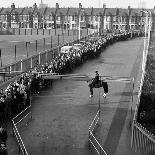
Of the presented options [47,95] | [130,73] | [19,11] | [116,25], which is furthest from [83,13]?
[47,95]

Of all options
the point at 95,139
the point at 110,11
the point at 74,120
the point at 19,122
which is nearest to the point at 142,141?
the point at 95,139

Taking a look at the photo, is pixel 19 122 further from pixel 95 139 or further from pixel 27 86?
pixel 95 139

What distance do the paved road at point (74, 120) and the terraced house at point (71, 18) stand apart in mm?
69989

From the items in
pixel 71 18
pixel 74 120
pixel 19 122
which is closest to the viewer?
pixel 19 122

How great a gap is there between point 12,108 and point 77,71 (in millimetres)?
13054

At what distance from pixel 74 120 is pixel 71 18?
3191 inches

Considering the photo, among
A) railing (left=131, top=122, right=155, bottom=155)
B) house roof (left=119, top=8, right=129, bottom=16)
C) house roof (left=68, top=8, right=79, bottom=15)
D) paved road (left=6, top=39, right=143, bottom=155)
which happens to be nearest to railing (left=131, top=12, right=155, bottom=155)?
railing (left=131, top=122, right=155, bottom=155)

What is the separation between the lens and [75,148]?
13.3 metres

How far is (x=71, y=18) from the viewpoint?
95938mm

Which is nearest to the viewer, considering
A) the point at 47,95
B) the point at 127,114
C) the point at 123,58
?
the point at 127,114

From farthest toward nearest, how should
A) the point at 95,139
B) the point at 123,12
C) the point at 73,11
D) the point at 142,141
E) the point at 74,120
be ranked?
the point at 73,11 < the point at 123,12 < the point at 74,120 < the point at 95,139 < the point at 142,141

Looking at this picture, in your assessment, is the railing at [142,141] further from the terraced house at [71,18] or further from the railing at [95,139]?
the terraced house at [71,18]

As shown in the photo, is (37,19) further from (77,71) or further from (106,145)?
(106,145)

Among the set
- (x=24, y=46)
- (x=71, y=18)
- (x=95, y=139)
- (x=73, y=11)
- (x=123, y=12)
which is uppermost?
(x=73, y=11)
